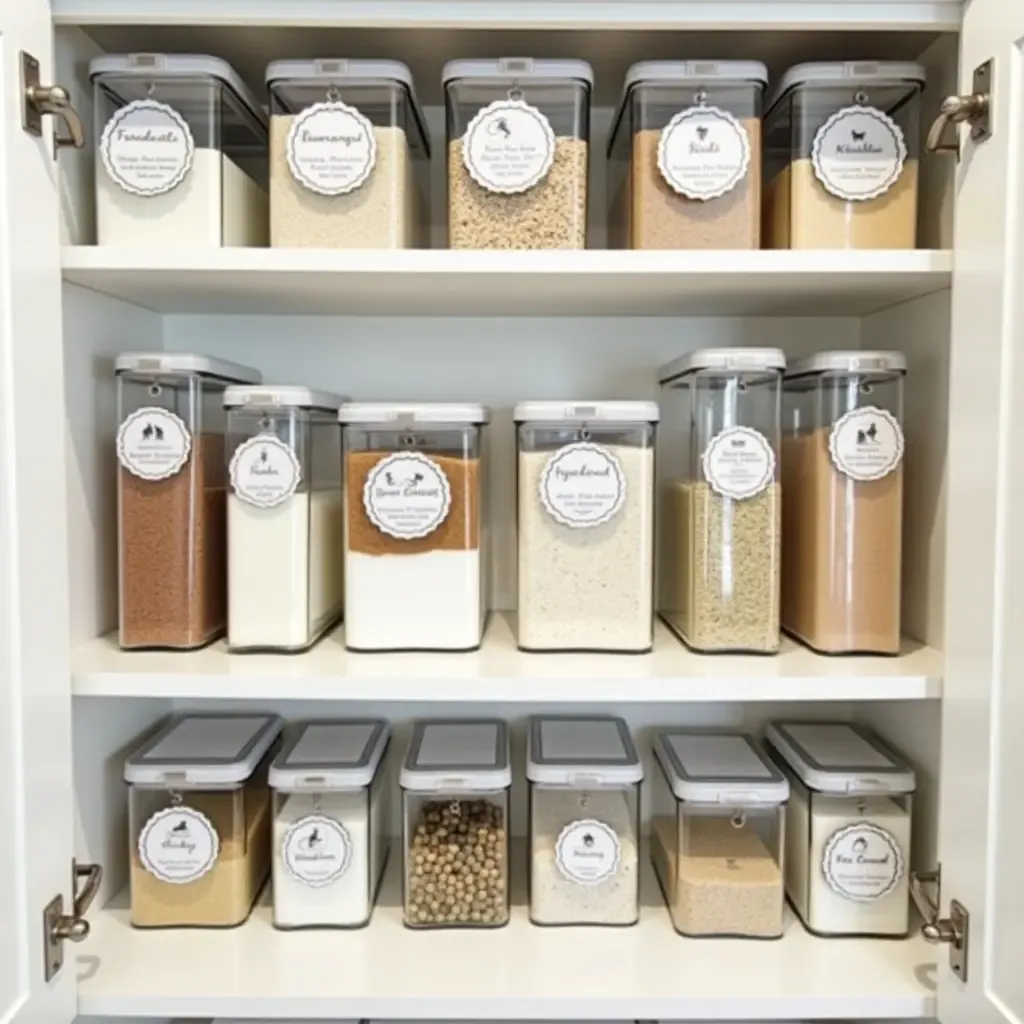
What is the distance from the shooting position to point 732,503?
1.02m

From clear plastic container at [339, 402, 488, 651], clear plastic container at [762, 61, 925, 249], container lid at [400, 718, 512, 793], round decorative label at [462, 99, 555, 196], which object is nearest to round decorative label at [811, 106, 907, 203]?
clear plastic container at [762, 61, 925, 249]

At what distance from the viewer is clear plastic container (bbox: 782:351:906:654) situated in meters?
1.02

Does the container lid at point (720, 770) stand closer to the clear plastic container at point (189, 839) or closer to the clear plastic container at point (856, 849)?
the clear plastic container at point (856, 849)

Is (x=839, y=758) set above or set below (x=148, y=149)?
below

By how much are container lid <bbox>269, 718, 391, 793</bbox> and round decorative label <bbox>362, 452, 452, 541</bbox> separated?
28 cm

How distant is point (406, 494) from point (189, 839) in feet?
1.49

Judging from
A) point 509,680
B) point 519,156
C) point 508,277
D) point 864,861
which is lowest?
point 864,861

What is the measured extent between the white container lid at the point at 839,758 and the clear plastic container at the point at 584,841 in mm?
198

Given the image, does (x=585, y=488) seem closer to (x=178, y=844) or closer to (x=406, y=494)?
(x=406, y=494)

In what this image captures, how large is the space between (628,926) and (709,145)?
33.4 inches

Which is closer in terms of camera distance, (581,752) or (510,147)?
(510,147)

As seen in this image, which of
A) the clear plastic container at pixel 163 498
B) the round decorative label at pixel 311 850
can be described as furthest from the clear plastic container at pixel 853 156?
the round decorative label at pixel 311 850

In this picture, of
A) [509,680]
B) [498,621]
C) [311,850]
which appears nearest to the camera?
[509,680]

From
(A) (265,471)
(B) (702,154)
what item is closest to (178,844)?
(A) (265,471)
